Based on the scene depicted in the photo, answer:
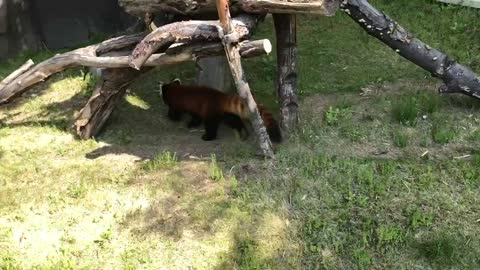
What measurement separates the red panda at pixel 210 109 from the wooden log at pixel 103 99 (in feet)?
2.52

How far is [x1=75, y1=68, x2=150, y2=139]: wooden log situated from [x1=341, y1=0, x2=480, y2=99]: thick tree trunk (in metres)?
2.54

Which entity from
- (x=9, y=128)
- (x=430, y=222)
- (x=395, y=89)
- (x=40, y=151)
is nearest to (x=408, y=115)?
(x=395, y=89)

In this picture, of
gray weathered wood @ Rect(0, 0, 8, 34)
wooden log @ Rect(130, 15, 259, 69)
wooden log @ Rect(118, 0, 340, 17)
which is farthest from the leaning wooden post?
gray weathered wood @ Rect(0, 0, 8, 34)

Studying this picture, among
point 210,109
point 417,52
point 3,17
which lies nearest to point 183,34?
point 210,109

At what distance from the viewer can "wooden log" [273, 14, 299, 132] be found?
693 centimetres

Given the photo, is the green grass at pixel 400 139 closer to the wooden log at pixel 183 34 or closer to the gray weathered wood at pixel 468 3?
the wooden log at pixel 183 34

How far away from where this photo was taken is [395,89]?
26.2 ft

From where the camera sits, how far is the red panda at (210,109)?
6768 mm

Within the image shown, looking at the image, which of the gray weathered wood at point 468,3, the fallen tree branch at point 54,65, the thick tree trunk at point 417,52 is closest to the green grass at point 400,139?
the thick tree trunk at point 417,52

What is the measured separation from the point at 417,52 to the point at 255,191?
2623 millimetres

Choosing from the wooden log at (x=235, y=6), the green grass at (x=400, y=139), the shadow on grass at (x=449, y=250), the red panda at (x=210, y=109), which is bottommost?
the shadow on grass at (x=449, y=250)

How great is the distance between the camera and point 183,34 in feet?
20.3

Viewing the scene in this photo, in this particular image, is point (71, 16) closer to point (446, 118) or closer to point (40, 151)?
point (40, 151)

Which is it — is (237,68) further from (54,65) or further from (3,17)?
(3,17)
